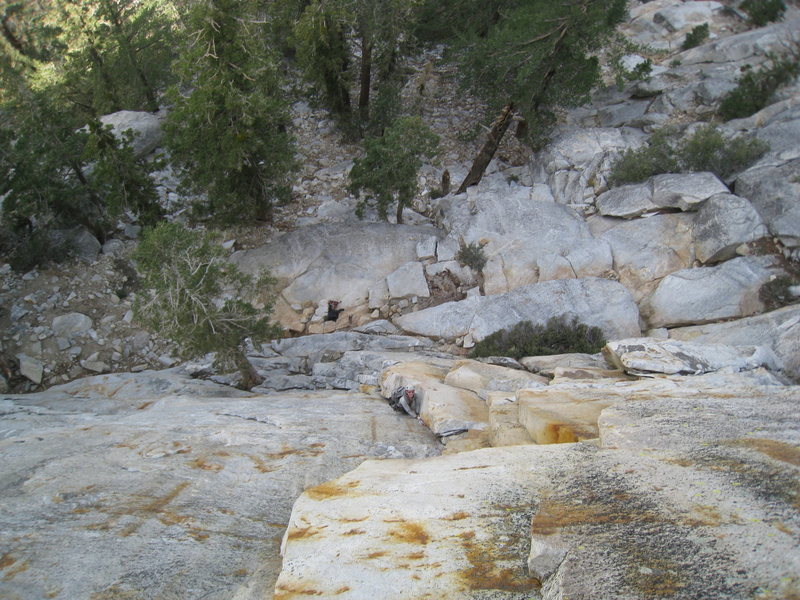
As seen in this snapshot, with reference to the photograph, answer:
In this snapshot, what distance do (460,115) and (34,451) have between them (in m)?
22.1

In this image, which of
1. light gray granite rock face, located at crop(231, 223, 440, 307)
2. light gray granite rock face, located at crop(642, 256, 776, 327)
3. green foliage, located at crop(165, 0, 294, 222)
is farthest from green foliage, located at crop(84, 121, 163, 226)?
light gray granite rock face, located at crop(642, 256, 776, 327)

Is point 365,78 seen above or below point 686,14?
below

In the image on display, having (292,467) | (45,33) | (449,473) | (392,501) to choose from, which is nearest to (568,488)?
(449,473)

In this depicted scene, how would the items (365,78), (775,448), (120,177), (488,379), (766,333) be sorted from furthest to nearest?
(365,78) < (120,177) < (766,333) < (488,379) < (775,448)

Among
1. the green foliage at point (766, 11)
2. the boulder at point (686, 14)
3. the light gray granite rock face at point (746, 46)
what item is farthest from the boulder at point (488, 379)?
the green foliage at point (766, 11)

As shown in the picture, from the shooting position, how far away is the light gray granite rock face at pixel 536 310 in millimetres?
16500

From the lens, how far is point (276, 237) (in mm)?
19594

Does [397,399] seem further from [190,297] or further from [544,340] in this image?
[544,340]

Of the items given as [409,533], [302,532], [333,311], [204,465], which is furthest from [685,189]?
[302,532]

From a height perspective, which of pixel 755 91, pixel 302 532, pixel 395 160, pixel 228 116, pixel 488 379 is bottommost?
pixel 488 379

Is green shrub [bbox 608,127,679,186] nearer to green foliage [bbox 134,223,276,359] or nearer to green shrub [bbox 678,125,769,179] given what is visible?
green shrub [bbox 678,125,769,179]

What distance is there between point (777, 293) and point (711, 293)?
1.78m

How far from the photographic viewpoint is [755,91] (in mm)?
22297

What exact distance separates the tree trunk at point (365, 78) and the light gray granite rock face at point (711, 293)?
14.0 metres
